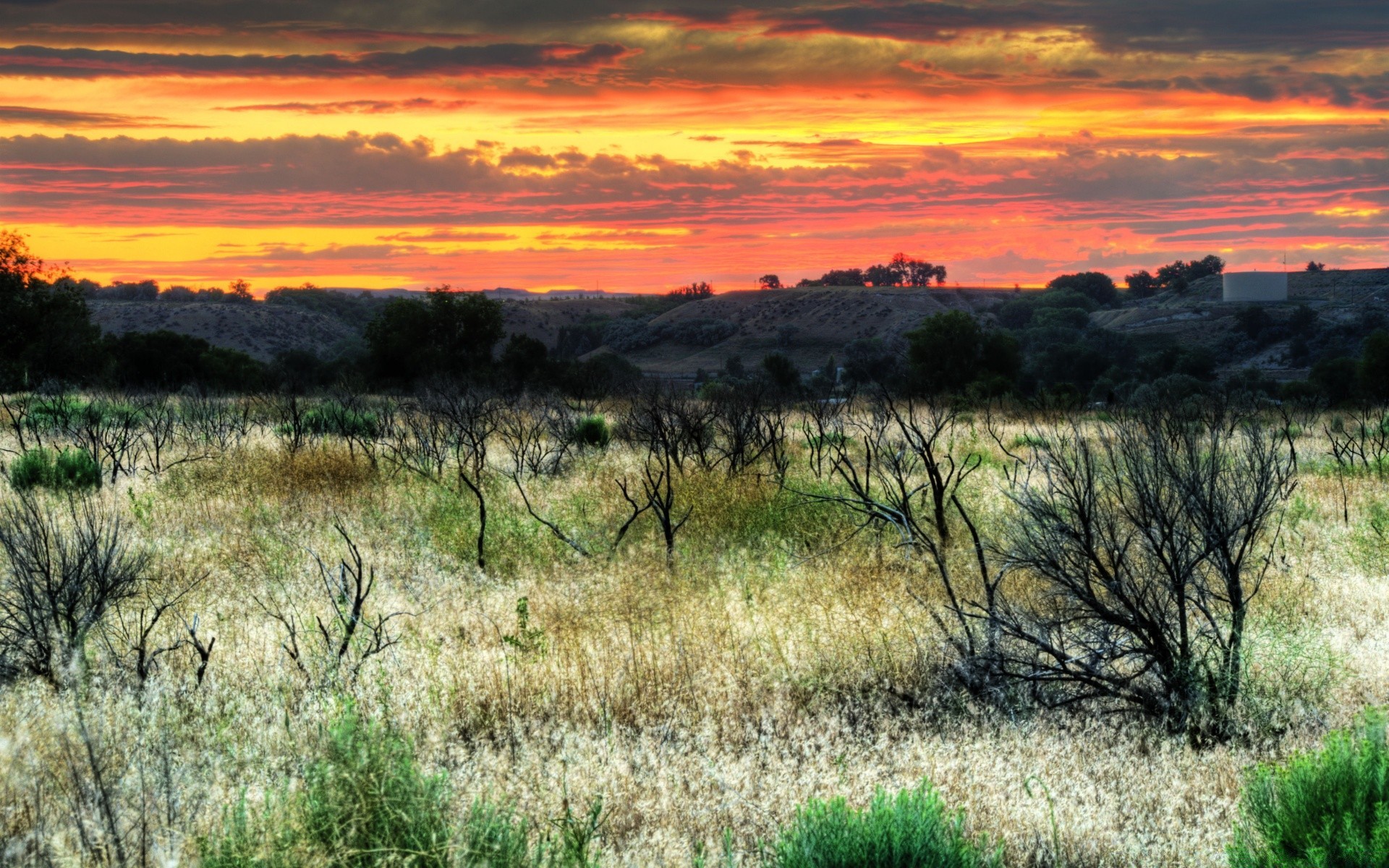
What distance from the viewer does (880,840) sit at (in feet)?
12.1

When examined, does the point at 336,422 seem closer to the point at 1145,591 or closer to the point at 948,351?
the point at 1145,591

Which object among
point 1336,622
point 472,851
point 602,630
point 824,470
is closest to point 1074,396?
point 824,470

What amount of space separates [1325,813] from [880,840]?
1798 mm

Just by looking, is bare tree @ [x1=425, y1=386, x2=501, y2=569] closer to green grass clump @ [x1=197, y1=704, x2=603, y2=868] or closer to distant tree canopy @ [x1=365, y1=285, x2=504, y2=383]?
green grass clump @ [x1=197, y1=704, x2=603, y2=868]

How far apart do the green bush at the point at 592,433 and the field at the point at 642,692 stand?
24.8 ft

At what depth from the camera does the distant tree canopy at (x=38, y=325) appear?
35.7 m

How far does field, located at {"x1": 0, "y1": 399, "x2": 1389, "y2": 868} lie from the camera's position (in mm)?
4695

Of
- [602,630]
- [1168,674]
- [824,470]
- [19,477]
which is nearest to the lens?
[1168,674]

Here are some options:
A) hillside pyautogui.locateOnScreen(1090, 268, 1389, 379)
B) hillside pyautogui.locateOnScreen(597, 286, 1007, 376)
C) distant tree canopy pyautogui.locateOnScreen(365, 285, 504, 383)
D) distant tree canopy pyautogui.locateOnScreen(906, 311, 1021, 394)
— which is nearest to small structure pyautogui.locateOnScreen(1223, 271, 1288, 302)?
hillside pyautogui.locateOnScreen(1090, 268, 1389, 379)

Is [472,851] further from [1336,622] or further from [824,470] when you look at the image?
[824,470]

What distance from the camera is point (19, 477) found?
13.2 m

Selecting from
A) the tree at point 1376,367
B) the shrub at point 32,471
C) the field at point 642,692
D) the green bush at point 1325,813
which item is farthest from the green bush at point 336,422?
the tree at point 1376,367

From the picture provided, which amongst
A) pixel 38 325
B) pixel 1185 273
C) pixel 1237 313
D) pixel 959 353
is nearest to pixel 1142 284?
pixel 1185 273

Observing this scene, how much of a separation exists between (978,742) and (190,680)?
16.3 feet
